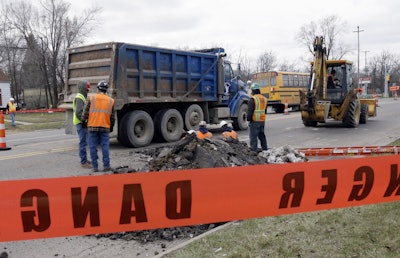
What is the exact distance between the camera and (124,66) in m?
10.5

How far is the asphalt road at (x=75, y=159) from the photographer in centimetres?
432

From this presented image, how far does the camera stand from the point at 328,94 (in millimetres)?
16000

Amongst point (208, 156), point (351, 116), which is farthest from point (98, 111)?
point (351, 116)

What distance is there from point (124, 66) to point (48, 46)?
1314 inches

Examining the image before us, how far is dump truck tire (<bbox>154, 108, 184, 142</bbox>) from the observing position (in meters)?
11.8

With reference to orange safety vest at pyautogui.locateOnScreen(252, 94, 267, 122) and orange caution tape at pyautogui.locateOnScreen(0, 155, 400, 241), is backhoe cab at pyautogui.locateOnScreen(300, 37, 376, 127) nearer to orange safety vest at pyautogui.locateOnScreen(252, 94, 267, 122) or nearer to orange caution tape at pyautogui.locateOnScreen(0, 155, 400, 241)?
orange safety vest at pyautogui.locateOnScreen(252, 94, 267, 122)

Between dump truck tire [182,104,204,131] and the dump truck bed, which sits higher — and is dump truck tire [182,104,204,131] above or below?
below

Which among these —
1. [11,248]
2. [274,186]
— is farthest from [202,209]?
[11,248]

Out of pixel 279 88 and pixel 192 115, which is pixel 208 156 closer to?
pixel 192 115

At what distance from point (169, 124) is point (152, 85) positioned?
145cm

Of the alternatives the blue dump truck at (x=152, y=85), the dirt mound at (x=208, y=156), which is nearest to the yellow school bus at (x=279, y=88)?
the blue dump truck at (x=152, y=85)

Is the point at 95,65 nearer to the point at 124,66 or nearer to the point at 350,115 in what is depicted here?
the point at 124,66

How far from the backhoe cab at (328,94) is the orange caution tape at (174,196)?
478 inches

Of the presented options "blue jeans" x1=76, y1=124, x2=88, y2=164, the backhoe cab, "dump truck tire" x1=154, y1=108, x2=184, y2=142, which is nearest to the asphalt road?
"blue jeans" x1=76, y1=124, x2=88, y2=164
